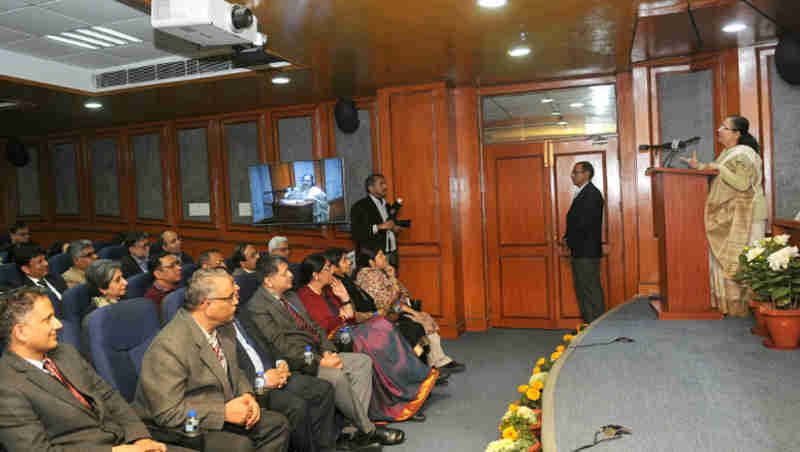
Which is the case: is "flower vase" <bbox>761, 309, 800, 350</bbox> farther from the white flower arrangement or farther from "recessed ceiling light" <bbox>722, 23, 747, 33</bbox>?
"recessed ceiling light" <bbox>722, 23, 747, 33</bbox>

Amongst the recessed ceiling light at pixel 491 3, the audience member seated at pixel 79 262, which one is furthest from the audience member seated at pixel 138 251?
the recessed ceiling light at pixel 491 3

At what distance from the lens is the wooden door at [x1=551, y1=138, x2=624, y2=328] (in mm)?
6340

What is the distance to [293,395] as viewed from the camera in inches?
128

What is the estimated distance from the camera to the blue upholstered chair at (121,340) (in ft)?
8.98

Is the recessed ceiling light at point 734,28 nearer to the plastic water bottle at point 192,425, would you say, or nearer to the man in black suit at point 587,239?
the man in black suit at point 587,239

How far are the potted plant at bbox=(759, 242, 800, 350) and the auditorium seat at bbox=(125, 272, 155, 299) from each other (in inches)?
152

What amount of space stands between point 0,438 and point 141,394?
644mm

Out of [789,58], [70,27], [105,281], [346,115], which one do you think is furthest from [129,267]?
[789,58]

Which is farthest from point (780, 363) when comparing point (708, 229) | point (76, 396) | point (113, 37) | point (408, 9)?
point (113, 37)

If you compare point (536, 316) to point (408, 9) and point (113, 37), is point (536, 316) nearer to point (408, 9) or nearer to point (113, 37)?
point (408, 9)

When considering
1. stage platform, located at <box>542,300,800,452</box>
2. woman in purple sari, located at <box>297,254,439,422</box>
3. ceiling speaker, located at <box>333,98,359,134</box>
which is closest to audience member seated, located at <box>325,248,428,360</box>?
woman in purple sari, located at <box>297,254,439,422</box>

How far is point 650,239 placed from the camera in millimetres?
6203

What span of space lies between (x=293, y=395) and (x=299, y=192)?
164 inches

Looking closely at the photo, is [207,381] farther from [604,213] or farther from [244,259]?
[604,213]
